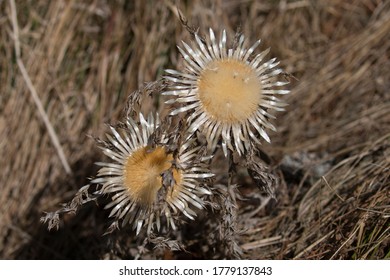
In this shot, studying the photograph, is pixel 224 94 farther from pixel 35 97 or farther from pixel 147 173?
pixel 35 97

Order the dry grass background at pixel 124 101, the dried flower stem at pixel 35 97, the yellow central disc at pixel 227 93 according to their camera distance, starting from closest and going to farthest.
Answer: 1. the yellow central disc at pixel 227 93
2. the dry grass background at pixel 124 101
3. the dried flower stem at pixel 35 97

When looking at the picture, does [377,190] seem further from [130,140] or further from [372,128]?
[130,140]

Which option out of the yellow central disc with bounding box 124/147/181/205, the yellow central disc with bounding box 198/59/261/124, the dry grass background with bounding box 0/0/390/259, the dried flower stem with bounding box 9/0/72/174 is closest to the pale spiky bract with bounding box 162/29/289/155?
the yellow central disc with bounding box 198/59/261/124

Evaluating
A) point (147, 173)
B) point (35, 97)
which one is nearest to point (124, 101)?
point (35, 97)

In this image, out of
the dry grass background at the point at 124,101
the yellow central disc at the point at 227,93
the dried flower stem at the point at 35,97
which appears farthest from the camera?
the dried flower stem at the point at 35,97

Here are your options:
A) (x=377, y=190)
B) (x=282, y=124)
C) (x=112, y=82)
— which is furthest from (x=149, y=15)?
(x=377, y=190)

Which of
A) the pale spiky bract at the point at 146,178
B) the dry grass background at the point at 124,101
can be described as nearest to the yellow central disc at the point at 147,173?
the pale spiky bract at the point at 146,178

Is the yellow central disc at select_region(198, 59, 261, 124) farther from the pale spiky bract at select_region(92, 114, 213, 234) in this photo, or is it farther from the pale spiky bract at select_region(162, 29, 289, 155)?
the pale spiky bract at select_region(92, 114, 213, 234)

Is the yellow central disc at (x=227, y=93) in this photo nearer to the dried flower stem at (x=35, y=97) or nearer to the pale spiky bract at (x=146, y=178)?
the pale spiky bract at (x=146, y=178)
